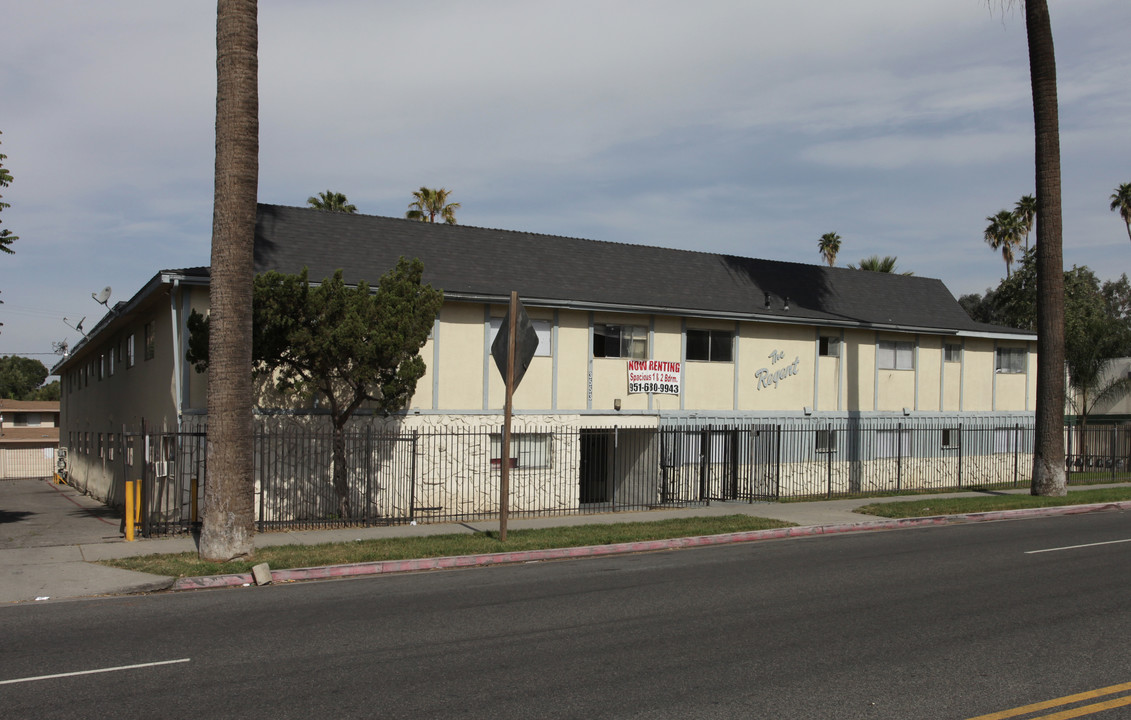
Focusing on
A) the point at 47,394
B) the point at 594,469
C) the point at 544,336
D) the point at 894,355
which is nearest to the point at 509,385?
the point at 544,336

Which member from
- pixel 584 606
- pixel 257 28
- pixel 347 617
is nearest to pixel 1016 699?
pixel 584 606

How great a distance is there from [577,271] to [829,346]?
819 centimetres

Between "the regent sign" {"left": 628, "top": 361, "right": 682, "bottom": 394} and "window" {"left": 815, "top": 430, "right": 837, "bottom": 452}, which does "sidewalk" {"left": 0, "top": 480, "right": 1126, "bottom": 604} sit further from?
"the regent sign" {"left": 628, "top": 361, "right": 682, "bottom": 394}

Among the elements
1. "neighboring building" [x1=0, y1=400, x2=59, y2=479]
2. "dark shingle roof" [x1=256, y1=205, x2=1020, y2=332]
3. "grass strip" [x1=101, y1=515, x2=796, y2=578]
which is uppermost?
"dark shingle roof" [x1=256, y1=205, x2=1020, y2=332]

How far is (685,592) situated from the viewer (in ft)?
35.6

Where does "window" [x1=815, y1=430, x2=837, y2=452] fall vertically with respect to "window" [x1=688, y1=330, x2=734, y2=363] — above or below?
below

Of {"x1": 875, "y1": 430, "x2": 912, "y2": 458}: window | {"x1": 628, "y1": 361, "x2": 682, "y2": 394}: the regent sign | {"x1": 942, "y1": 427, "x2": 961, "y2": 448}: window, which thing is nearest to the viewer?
{"x1": 628, "y1": 361, "x2": 682, "y2": 394}: the regent sign

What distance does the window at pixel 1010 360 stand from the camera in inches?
1203

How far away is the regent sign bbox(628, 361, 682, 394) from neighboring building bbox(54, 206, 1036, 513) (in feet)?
0.13

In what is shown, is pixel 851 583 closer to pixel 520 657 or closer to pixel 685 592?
pixel 685 592

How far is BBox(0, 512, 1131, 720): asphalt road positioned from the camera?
644 centimetres

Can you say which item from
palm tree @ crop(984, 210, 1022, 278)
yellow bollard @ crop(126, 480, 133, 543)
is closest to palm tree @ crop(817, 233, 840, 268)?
palm tree @ crop(984, 210, 1022, 278)

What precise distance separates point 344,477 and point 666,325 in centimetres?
957

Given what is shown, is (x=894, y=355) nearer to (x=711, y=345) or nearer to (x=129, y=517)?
(x=711, y=345)
